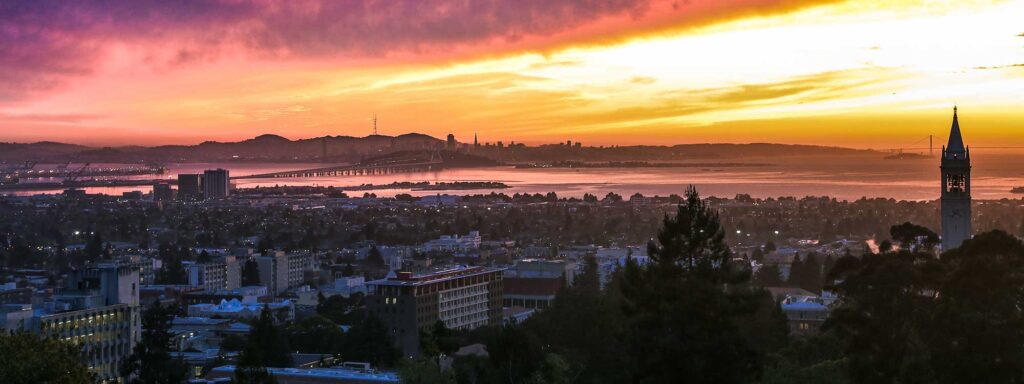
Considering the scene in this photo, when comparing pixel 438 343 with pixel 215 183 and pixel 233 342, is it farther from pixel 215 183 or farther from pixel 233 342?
pixel 215 183

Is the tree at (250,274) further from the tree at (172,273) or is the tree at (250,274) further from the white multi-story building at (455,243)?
the white multi-story building at (455,243)

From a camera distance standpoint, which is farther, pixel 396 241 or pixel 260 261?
pixel 396 241

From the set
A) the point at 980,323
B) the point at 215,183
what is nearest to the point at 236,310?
the point at 980,323

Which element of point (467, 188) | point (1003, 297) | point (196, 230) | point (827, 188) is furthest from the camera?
point (467, 188)

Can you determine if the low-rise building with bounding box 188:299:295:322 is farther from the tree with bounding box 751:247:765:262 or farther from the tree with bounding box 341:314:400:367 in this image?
the tree with bounding box 751:247:765:262

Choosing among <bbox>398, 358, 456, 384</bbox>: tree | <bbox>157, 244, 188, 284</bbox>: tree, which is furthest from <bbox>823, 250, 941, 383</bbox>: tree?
<bbox>157, 244, 188, 284</bbox>: tree

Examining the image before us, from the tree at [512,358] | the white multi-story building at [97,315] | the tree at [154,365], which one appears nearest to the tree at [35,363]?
the tree at [512,358]

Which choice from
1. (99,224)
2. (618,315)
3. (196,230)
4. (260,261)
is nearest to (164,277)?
(260,261)

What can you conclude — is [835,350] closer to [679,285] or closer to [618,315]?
[618,315]
